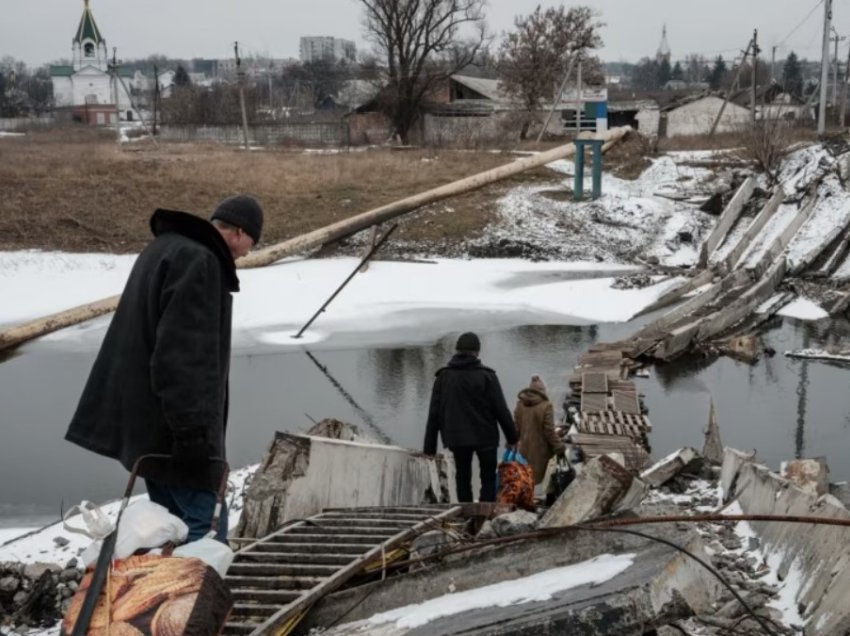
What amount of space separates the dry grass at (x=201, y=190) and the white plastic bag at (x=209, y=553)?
18.6 meters

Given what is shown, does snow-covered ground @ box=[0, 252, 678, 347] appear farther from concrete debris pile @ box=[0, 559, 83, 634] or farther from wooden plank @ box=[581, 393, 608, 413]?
concrete debris pile @ box=[0, 559, 83, 634]

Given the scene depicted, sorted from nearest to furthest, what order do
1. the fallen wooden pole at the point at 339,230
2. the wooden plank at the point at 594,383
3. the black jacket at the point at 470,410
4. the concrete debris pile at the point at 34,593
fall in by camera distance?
1. the concrete debris pile at the point at 34,593
2. the black jacket at the point at 470,410
3. the wooden plank at the point at 594,383
4. the fallen wooden pole at the point at 339,230

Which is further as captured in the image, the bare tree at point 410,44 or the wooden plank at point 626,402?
the bare tree at point 410,44

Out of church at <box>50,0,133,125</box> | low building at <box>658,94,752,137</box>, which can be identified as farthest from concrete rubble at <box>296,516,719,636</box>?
church at <box>50,0,133,125</box>

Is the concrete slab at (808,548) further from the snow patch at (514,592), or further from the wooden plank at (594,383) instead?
the wooden plank at (594,383)

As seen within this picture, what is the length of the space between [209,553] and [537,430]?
488 centimetres

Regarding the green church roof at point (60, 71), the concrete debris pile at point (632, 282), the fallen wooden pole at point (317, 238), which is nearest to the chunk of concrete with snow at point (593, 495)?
the fallen wooden pole at point (317, 238)

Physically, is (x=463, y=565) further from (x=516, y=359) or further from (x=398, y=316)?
(x=398, y=316)

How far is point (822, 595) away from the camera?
390 centimetres

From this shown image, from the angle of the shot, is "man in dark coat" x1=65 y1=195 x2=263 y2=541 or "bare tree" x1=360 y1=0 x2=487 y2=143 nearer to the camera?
"man in dark coat" x1=65 y1=195 x2=263 y2=541

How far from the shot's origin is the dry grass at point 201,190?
21.9 meters

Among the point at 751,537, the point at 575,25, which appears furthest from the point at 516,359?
the point at 575,25

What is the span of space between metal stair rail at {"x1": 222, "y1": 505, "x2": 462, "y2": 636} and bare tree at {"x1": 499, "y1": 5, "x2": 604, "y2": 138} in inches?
1674

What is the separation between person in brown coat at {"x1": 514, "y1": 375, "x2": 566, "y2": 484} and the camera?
7.70 metres
